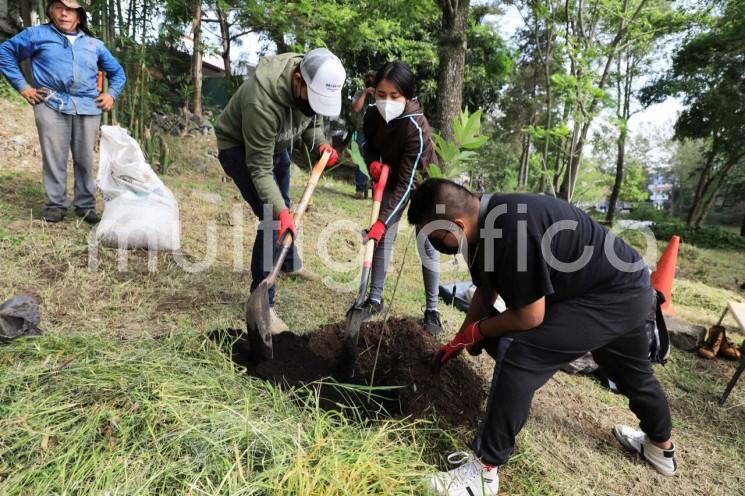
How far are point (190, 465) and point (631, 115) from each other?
16592mm

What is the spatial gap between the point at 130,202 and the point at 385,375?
93.7 inches

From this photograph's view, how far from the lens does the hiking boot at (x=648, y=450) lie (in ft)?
5.99

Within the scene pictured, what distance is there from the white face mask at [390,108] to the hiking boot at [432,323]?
4.19 feet

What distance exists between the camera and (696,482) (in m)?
1.83

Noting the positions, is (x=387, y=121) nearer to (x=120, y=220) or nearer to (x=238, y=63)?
(x=120, y=220)

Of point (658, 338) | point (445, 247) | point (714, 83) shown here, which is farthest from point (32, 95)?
point (714, 83)

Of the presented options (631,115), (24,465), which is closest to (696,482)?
(24,465)

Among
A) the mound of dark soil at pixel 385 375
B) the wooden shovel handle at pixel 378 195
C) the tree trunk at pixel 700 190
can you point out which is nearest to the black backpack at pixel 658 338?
the mound of dark soil at pixel 385 375

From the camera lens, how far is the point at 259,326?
6.58ft

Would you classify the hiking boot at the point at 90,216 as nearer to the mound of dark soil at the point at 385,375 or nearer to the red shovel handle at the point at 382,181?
the mound of dark soil at the point at 385,375

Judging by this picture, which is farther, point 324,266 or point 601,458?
point 324,266

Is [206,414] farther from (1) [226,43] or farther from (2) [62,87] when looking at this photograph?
(1) [226,43]

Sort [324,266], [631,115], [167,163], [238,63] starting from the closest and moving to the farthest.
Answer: [324,266], [167,163], [238,63], [631,115]

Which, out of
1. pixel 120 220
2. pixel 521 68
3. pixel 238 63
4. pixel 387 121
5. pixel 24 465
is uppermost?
pixel 521 68
